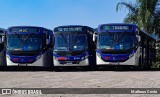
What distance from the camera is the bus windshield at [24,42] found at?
2431cm

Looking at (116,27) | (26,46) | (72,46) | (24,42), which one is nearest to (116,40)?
(116,27)

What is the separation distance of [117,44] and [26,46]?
5390mm

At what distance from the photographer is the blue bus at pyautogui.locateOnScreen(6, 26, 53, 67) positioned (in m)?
24.2

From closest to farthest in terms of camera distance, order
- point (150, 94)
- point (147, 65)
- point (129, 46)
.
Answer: point (150, 94) → point (129, 46) → point (147, 65)

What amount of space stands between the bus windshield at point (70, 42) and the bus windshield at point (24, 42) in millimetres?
1099

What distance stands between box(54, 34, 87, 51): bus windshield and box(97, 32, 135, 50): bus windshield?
1.00 metres

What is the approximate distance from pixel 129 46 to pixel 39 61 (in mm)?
5397

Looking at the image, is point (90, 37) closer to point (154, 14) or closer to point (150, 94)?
point (154, 14)

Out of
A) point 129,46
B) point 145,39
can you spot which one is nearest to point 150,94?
point 129,46

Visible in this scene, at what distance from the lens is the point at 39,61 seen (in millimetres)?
24422

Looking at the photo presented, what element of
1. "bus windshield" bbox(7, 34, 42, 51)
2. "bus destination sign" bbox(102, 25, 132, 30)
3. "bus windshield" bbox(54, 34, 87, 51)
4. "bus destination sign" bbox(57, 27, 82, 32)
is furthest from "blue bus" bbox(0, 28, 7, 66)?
"bus destination sign" bbox(102, 25, 132, 30)

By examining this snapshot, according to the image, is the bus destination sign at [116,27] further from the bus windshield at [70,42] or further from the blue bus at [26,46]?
the blue bus at [26,46]

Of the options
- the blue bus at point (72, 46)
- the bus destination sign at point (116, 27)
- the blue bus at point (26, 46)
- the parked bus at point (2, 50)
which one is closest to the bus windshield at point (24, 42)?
the blue bus at point (26, 46)

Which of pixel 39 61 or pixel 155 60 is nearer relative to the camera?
pixel 39 61
